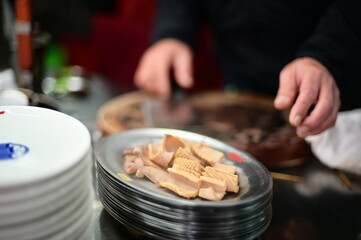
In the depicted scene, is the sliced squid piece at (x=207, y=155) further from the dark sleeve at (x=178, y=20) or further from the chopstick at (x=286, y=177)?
the dark sleeve at (x=178, y=20)

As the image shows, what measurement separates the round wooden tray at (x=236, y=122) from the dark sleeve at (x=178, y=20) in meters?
0.39

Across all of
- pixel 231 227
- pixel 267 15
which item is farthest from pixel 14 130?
pixel 267 15

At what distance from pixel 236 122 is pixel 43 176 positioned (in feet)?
3.60

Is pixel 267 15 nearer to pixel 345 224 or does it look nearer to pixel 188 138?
pixel 188 138

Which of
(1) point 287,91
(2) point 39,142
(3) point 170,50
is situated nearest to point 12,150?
(2) point 39,142

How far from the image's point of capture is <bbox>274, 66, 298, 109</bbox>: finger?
114cm

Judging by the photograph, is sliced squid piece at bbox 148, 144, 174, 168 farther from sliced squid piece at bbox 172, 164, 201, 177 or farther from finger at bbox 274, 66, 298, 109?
finger at bbox 274, 66, 298, 109

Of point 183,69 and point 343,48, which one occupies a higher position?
point 343,48

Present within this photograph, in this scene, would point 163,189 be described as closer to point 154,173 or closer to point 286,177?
point 154,173

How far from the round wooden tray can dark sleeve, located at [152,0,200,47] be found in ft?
1.29

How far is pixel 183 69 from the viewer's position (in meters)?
1.93

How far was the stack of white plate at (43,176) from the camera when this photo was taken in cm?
62

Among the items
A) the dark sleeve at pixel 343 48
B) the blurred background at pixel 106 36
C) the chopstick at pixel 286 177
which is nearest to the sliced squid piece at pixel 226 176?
the chopstick at pixel 286 177

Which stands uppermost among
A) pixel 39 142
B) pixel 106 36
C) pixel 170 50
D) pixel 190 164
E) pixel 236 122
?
pixel 39 142
